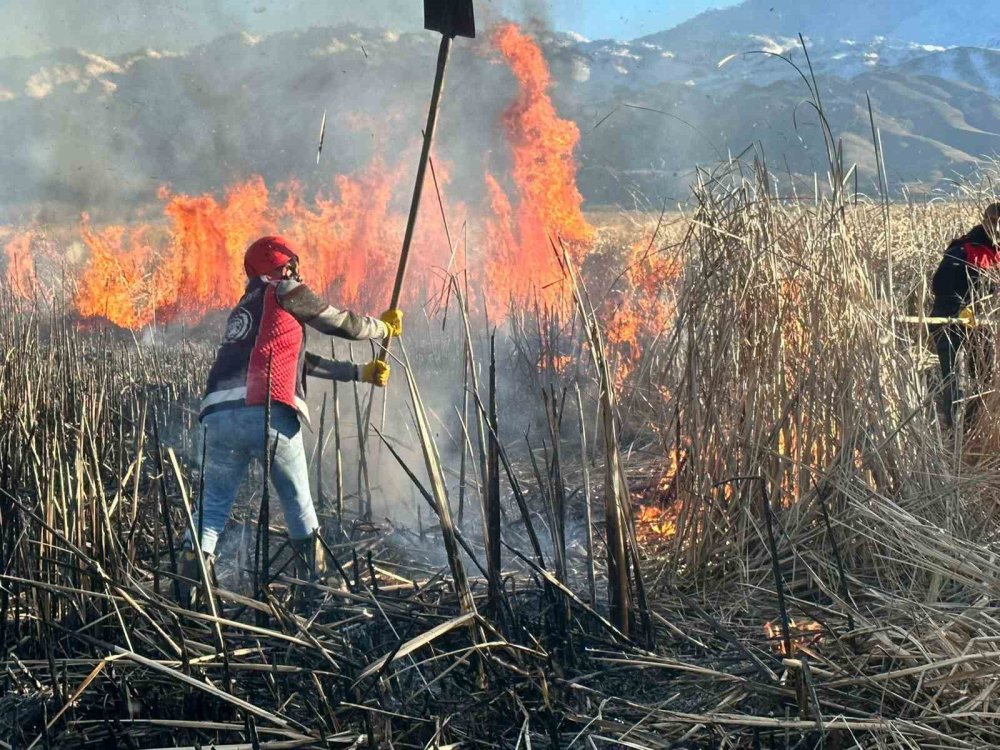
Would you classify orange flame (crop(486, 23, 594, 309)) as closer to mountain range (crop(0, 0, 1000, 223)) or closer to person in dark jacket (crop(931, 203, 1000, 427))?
mountain range (crop(0, 0, 1000, 223))

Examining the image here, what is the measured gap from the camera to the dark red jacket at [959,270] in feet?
17.5

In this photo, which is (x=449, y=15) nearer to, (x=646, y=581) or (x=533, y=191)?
(x=646, y=581)

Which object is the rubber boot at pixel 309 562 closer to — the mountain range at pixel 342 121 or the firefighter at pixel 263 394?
the firefighter at pixel 263 394

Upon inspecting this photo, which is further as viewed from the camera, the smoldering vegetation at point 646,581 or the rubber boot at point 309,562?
the rubber boot at point 309,562

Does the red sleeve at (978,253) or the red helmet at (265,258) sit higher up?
the red helmet at (265,258)

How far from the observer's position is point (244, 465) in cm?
392

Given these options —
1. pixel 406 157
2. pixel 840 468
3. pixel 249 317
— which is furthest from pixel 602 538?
pixel 406 157

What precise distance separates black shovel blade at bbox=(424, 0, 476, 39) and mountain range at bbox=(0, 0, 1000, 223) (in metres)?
0.69

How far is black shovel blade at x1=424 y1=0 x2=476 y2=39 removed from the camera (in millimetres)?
3447

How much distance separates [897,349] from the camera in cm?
350

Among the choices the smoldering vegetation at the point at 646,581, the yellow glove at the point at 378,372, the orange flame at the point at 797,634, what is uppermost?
the yellow glove at the point at 378,372

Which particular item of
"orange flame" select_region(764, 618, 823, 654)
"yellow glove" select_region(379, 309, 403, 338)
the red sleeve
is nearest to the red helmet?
"yellow glove" select_region(379, 309, 403, 338)

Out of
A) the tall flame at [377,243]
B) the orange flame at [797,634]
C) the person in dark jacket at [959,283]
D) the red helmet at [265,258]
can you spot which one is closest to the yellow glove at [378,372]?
the red helmet at [265,258]

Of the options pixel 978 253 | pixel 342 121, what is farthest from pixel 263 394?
pixel 342 121
